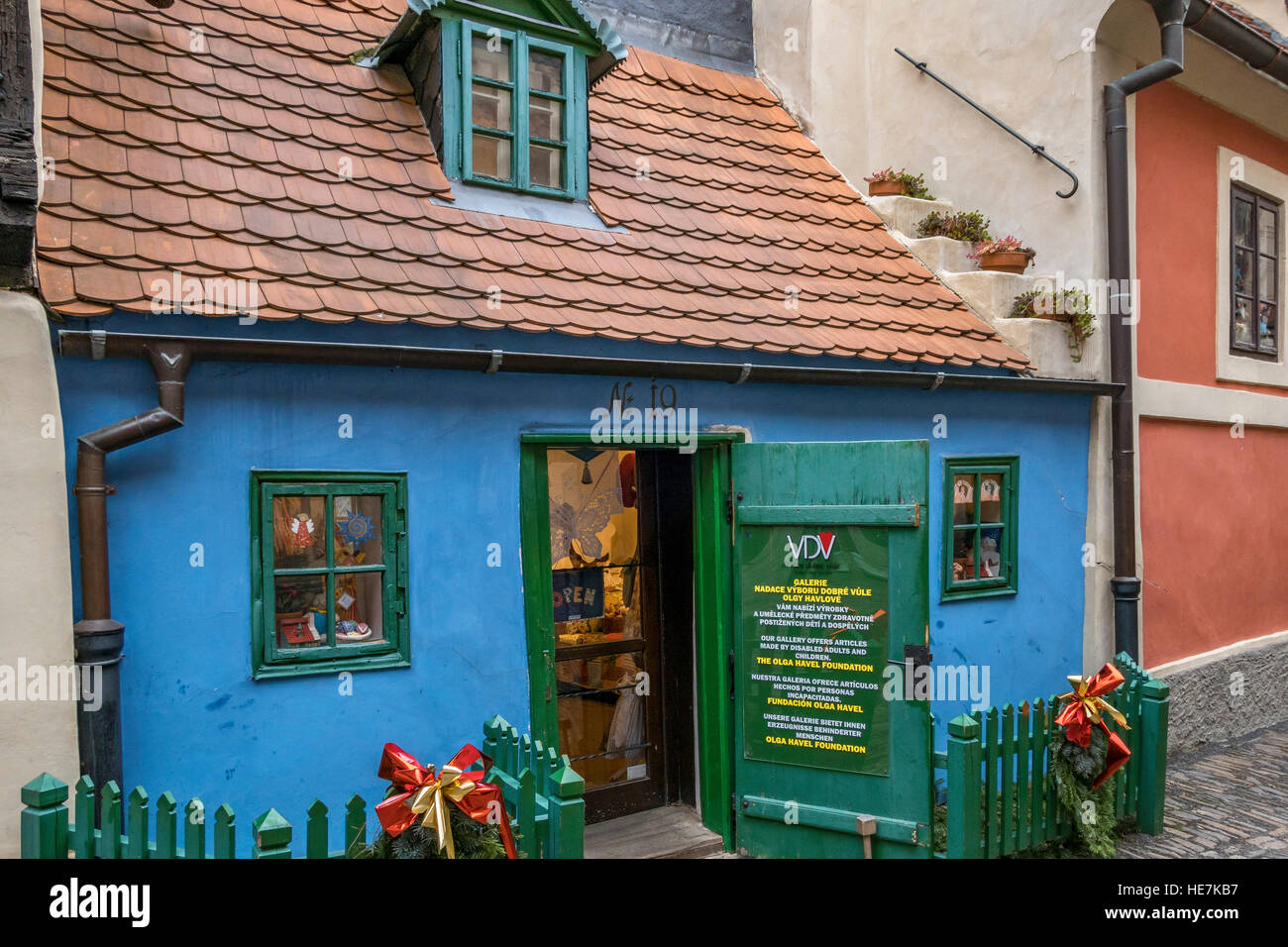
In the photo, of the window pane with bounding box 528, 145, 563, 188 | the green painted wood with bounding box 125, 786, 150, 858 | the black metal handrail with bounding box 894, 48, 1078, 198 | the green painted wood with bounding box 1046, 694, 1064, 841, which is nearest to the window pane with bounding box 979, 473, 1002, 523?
the green painted wood with bounding box 1046, 694, 1064, 841

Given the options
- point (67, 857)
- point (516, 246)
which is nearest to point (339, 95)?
point (516, 246)

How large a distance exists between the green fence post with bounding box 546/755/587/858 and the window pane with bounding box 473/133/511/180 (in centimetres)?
366

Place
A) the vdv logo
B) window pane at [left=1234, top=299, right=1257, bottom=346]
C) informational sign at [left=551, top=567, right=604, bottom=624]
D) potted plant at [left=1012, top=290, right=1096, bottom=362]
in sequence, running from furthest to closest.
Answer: window pane at [left=1234, top=299, right=1257, bottom=346], potted plant at [left=1012, top=290, right=1096, bottom=362], informational sign at [left=551, top=567, right=604, bottom=624], the vdv logo

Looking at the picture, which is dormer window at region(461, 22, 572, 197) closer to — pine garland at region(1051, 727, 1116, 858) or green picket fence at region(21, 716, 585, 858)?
green picket fence at region(21, 716, 585, 858)

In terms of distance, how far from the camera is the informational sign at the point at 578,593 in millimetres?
6285

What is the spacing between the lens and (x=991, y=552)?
7.12 meters

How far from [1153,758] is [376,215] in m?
5.60

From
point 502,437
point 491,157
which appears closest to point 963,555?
point 502,437

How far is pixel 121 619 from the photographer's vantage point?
13.7 ft

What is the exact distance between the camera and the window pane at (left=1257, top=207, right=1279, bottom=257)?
9.53m

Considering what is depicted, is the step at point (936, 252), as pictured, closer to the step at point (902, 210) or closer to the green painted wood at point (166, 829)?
the step at point (902, 210)

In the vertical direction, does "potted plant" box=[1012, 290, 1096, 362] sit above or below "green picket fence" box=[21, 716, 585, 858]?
above
